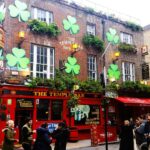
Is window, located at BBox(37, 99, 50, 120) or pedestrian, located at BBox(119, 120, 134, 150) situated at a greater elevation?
window, located at BBox(37, 99, 50, 120)

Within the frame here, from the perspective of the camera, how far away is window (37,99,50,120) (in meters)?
18.3

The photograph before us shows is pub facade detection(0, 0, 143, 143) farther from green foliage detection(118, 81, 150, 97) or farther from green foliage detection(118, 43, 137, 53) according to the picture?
green foliage detection(118, 81, 150, 97)

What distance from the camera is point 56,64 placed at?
19797 millimetres

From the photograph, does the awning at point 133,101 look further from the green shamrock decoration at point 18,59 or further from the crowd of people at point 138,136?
the crowd of people at point 138,136

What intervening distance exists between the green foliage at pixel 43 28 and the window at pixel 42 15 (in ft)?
1.76

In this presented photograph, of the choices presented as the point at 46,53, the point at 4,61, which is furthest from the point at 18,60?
the point at 46,53

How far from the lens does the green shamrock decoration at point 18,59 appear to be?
17.5m

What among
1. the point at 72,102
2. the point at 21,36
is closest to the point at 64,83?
the point at 72,102

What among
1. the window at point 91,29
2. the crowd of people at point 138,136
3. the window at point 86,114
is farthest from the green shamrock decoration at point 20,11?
the crowd of people at point 138,136

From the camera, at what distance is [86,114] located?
20578 millimetres

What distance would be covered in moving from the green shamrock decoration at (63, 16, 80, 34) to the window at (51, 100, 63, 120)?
532 centimetres

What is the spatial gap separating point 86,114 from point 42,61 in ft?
15.9

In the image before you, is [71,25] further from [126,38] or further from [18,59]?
[126,38]

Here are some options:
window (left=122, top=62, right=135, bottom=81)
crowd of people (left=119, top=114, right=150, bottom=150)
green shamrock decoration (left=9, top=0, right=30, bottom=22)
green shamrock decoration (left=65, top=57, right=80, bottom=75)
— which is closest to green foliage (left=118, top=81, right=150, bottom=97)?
window (left=122, top=62, right=135, bottom=81)
